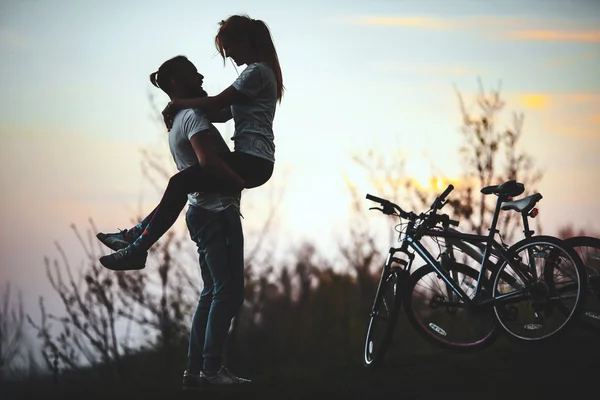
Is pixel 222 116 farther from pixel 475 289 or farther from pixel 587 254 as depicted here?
pixel 587 254

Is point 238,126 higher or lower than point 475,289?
higher

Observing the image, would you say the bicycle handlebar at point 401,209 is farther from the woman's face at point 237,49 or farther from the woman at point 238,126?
the woman's face at point 237,49

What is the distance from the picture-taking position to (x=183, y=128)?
16.3 ft

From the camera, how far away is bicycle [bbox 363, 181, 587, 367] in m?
5.59

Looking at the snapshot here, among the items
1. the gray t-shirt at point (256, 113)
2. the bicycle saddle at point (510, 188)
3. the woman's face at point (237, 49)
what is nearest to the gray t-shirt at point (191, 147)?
the gray t-shirt at point (256, 113)

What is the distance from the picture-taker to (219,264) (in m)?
5.12

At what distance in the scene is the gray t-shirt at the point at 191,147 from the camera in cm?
493

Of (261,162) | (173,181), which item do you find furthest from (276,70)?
(173,181)

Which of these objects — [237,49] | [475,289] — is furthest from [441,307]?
[237,49]

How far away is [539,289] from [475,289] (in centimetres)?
55

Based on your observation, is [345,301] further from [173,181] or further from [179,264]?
[173,181]

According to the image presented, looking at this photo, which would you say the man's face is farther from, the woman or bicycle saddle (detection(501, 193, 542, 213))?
bicycle saddle (detection(501, 193, 542, 213))

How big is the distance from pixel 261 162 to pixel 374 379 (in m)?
1.74

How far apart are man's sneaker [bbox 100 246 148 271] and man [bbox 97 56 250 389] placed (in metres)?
0.15
